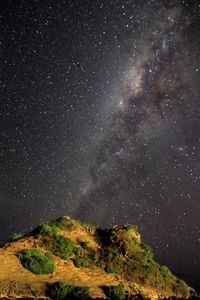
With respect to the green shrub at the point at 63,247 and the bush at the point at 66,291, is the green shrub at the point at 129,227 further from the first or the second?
the bush at the point at 66,291

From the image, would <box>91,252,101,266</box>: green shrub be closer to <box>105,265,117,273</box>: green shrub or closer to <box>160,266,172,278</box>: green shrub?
<box>105,265,117,273</box>: green shrub

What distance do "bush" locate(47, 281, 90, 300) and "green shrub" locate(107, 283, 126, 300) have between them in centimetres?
212

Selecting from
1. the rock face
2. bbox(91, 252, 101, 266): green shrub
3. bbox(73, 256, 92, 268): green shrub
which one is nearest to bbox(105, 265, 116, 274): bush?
the rock face

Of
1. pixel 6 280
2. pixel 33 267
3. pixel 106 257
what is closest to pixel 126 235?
pixel 106 257

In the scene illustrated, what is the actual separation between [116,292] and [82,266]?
5767 millimetres

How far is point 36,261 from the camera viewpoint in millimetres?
28672

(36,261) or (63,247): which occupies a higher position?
(63,247)

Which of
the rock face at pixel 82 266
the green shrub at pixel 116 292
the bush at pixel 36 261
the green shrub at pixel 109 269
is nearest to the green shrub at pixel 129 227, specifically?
the rock face at pixel 82 266

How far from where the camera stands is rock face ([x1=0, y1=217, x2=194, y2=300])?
985 inches

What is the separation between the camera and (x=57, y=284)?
82.1 feet

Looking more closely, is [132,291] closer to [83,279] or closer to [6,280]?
[83,279]

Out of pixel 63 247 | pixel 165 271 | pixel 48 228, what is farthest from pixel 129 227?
pixel 48 228

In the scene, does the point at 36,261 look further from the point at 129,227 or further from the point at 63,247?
the point at 129,227

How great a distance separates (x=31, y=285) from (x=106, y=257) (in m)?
10.0
